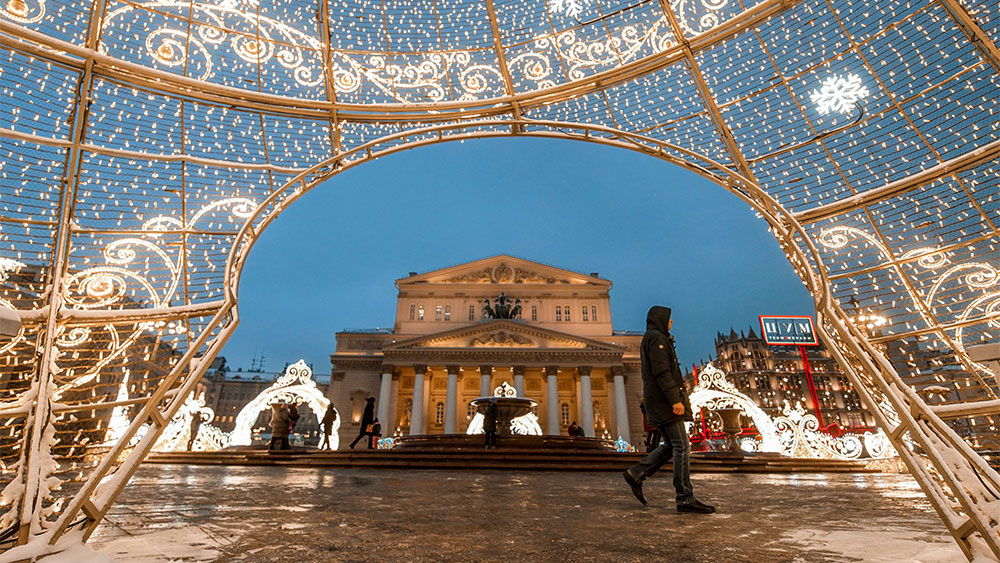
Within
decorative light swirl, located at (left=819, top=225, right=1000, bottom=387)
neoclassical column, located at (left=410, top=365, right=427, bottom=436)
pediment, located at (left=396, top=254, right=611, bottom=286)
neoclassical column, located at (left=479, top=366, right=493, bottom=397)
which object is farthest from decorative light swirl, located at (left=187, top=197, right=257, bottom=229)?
pediment, located at (left=396, top=254, right=611, bottom=286)

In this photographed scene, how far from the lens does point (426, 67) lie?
16.3 ft

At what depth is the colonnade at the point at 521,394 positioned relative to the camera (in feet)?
114

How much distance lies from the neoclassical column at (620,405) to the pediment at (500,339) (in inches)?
109

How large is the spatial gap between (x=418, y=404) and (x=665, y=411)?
33483 millimetres

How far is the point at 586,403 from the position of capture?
3531 centimetres

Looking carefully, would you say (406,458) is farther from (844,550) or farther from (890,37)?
(890,37)

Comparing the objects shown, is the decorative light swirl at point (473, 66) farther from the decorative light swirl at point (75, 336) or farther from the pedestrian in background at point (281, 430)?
the pedestrian in background at point (281, 430)

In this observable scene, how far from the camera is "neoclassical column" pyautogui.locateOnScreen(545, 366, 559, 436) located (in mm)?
34469

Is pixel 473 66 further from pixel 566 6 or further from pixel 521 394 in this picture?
pixel 521 394

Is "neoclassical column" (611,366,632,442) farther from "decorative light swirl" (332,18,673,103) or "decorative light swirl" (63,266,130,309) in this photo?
"decorative light swirl" (63,266,130,309)

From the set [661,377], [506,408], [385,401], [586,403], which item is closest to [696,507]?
[661,377]

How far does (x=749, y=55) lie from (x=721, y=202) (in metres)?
178

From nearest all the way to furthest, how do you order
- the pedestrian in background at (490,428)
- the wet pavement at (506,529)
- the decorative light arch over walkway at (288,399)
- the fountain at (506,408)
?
the wet pavement at (506,529), the pedestrian in background at (490,428), the fountain at (506,408), the decorative light arch over walkway at (288,399)

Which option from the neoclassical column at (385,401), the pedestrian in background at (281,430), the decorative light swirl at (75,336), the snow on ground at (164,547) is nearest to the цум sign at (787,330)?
the pedestrian in background at (281,430)
